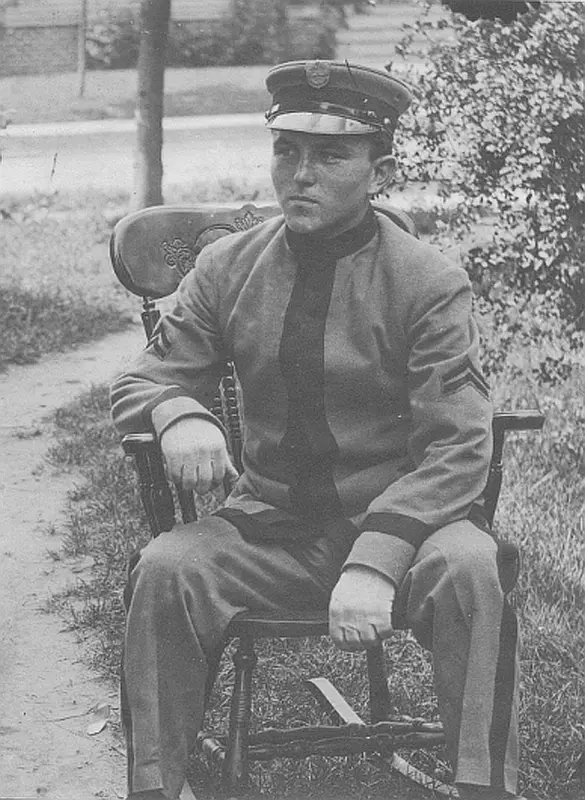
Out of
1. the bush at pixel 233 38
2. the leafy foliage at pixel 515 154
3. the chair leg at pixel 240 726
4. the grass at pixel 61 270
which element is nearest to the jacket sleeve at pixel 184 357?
the chair leg at pixel 240 726

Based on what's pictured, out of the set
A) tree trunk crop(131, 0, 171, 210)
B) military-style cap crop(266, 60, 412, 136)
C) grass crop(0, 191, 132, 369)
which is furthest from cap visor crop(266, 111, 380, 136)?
grass crop(0, 191, 132, 369)

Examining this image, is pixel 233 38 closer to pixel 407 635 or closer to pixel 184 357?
pixel 184 357

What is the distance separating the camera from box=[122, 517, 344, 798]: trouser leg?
2744mm

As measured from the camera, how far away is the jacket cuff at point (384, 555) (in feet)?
8.65

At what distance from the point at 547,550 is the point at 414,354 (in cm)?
167

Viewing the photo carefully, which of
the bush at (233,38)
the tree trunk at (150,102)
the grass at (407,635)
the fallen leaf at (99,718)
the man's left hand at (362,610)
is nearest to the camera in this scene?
the man's left hand at (362,610)

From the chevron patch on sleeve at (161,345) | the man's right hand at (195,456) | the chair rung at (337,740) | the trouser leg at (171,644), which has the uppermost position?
the chevron patch on sleeve at (161,345)

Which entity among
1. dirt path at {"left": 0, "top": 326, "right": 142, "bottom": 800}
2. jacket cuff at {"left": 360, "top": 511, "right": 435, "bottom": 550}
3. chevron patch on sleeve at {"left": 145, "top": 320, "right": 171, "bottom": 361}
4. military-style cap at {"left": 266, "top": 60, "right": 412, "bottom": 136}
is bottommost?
dirt path at {"left": 0, "top": 326, "right": 142, "bottom": 800}

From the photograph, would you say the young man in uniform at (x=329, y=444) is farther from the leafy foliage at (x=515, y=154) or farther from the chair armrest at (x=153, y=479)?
the leafy foliage at (x=515, y=154)

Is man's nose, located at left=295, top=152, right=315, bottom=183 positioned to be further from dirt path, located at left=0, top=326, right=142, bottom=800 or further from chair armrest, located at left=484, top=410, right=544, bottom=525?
dirt path, located at left=0, top=326, right=142, bottom=800

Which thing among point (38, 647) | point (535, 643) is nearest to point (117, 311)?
point (38, 647)

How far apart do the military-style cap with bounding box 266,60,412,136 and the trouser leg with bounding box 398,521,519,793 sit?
0.90 meters

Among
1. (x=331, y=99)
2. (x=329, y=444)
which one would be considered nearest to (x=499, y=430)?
(x=329, y=444)

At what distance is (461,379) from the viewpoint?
2.79 meters
